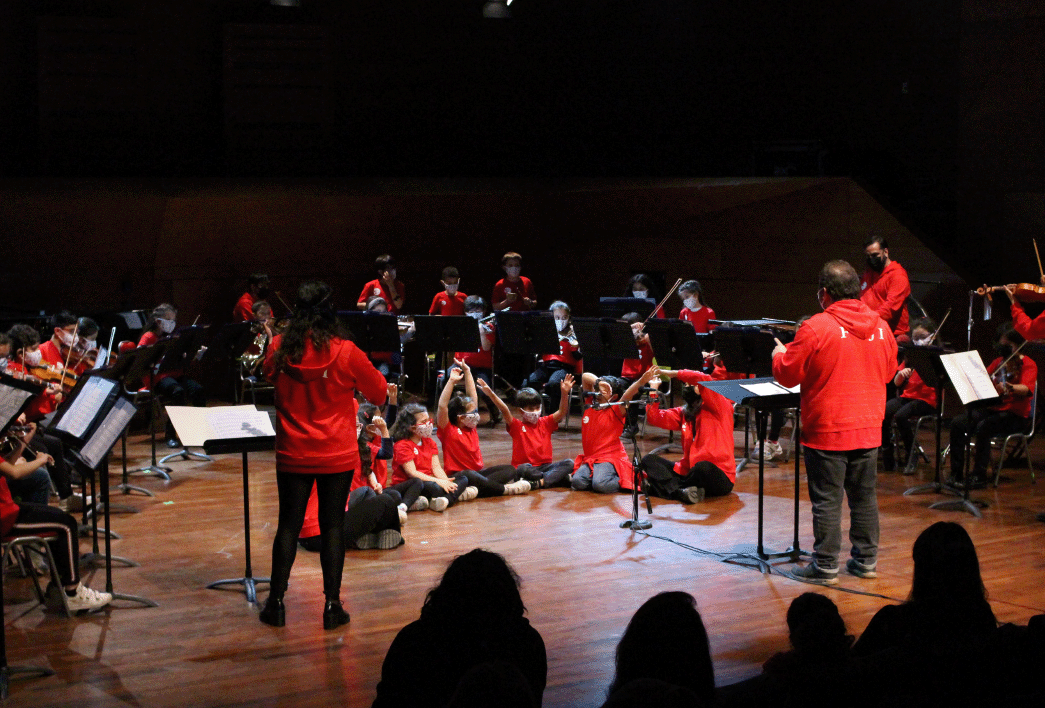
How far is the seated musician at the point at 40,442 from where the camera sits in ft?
19.8

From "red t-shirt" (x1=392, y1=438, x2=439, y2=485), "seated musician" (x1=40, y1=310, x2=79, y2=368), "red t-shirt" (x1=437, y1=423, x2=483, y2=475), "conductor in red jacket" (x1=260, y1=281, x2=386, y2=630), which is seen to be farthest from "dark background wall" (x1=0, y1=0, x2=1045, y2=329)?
"conductor in red jacket" (x1=260, y1=281, x2=386, y2=630)

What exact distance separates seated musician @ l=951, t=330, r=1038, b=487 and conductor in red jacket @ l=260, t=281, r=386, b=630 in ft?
15.7

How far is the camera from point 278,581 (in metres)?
4.72

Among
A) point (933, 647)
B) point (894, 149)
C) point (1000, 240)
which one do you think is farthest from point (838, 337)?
point (894, 149)

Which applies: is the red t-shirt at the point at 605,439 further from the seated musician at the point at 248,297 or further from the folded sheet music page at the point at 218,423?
the seated musician at the point at 248,297

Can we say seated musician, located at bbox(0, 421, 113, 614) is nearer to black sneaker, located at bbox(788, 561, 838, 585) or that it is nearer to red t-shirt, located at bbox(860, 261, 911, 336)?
black sneaker, located at bbox(788, 561, 838, 585)

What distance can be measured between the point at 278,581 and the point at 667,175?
9212 mm

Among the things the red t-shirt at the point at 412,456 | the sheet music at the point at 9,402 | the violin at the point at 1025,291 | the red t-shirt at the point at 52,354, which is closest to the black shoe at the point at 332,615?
the sheet music at the point at 9,402

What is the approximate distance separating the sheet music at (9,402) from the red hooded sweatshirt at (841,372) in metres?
3.36

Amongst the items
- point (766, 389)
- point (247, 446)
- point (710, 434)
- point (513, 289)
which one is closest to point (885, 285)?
point (710, 434)

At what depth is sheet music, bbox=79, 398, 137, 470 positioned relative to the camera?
15.7ft

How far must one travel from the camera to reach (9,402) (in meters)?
4.02

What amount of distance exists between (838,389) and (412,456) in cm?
297

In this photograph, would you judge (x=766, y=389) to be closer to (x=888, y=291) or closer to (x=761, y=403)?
→ (x=761, y=403)
